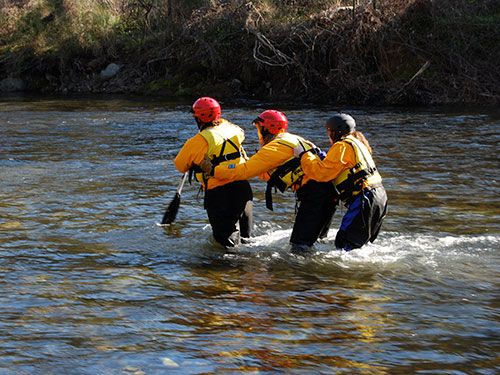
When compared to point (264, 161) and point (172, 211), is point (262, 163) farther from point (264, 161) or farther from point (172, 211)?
point (172, 211)

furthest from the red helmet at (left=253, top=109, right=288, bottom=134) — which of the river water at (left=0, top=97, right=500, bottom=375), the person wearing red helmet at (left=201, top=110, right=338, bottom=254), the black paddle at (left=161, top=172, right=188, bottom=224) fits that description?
the black paddle at (left=161, top=172, right=188, bottom=224)

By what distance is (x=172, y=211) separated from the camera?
8.91 metres

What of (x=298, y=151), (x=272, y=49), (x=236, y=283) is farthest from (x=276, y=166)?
(x=272, y=49)

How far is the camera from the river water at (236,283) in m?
4.92

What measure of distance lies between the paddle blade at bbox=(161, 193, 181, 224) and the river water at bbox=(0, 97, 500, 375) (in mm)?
249

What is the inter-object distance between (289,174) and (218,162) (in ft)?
2.72

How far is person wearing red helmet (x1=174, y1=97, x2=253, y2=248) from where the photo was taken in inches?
287

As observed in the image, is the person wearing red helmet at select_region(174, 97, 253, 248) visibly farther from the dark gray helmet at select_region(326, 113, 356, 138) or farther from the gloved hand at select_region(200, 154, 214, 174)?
the dark gray helmet at select_region(326, 113, 356, 138)

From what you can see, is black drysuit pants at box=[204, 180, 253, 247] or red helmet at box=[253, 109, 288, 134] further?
black drysuit pants at box=[204, 180, 253, 247]

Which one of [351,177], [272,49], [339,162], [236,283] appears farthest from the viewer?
[272,49]

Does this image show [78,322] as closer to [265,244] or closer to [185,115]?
[265,244]

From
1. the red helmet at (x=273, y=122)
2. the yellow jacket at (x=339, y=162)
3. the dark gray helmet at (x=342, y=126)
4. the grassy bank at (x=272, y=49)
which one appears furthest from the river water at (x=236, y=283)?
the grassy bank at (x=272, y=49)

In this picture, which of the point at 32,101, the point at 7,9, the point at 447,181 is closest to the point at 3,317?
the point at 447,181

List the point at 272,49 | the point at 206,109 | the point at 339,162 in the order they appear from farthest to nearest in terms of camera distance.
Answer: the point at 272,49
the point at 206,109
the point at 339,162
